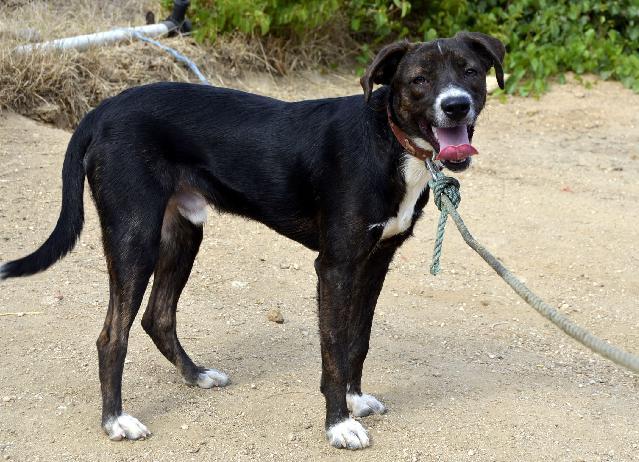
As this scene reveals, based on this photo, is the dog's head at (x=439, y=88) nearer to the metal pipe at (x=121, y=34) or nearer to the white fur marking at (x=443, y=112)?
the white fur marking at (x=443, y=112)

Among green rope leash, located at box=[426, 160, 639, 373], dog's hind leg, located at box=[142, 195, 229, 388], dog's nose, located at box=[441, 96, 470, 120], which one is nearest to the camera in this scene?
green rope leash, located at box=[426, 160, 639, 373]

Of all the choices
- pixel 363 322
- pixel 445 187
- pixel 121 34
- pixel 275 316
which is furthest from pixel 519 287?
pixel 121 34

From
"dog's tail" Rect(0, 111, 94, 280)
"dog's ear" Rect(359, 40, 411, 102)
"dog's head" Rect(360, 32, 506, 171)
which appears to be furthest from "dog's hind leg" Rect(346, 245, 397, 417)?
"dog's tail" Rect(0, 111, 94, 280)

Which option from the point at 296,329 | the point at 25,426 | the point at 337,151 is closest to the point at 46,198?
the point at 296,329

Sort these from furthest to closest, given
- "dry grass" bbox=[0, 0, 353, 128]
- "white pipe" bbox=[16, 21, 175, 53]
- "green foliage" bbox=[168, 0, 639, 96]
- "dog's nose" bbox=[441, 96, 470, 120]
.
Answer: "green foliage" bbox=[168, 0, 639, 96], "white pipe" bbox=[16, 21, 175, 53], "dry grass" bbox=[0, 0, 353, 128], "dog's nose" bbox=[441, 96, 470, 120]

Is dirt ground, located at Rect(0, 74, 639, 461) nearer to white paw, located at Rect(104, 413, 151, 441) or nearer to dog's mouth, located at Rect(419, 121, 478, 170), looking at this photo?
white paw, located at Rect(104, 413, 151, 441)

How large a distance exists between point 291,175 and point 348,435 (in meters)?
1.14

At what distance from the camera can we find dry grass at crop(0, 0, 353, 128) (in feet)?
24.7

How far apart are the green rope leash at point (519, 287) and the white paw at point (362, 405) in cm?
78

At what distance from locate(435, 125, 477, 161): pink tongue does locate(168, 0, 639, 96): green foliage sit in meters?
5.73

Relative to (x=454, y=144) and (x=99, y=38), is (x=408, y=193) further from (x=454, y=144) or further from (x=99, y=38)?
(x=99, y=38)

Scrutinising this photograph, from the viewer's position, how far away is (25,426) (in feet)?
13.3

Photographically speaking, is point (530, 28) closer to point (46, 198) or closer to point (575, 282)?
point (575, 282)

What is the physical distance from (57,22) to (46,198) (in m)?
2.55
